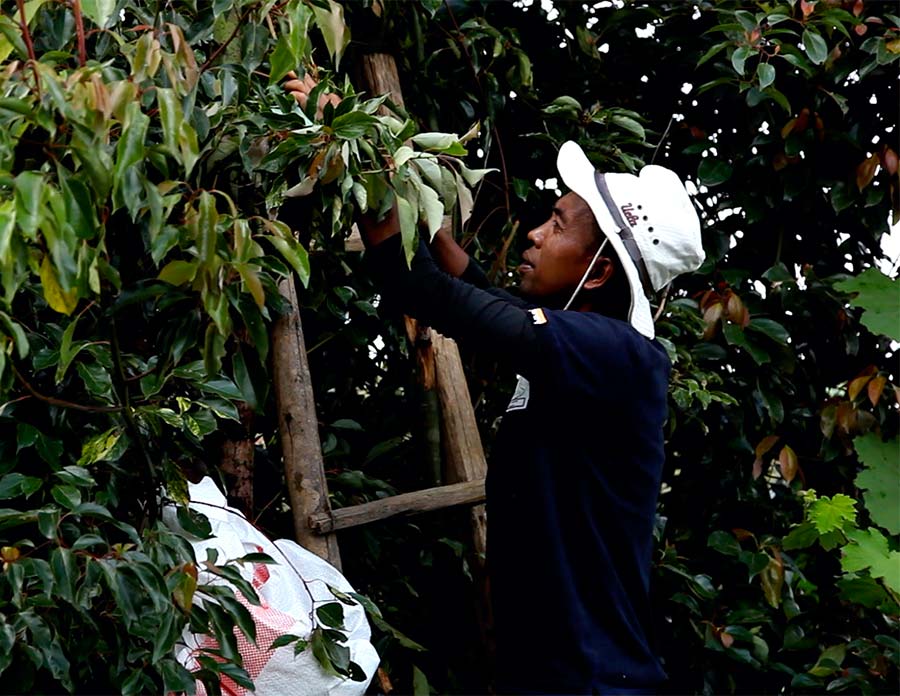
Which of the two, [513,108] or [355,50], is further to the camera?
[513,108]

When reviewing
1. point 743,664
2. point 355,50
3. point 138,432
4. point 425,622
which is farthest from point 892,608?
point 138,432

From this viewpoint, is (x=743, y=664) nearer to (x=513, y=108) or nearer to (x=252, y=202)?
(x=513, y=108)

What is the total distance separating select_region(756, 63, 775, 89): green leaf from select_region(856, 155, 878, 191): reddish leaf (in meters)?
0.50

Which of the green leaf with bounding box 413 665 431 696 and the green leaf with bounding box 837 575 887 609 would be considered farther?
the green leaf with bounding box 837 575 887 609

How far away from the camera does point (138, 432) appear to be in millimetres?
2197

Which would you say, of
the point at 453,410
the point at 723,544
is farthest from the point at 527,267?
the point at 723,544

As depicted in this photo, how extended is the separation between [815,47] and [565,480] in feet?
4.57

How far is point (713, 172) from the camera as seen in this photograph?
3639mm

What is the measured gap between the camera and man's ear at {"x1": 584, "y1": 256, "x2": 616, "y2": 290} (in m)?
2.52

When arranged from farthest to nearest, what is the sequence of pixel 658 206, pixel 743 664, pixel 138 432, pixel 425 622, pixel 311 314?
pixel 743 664, pixel 425 622, pixel 311 314, pixel 658 206, pixel 138 432

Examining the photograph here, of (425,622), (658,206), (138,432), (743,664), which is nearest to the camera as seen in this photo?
(138,432)

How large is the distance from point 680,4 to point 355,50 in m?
0.95

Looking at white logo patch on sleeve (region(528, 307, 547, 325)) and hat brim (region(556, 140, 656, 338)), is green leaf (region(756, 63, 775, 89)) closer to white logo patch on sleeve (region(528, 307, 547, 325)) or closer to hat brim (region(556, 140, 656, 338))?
hat brim (region(556, 140, 656, 338))

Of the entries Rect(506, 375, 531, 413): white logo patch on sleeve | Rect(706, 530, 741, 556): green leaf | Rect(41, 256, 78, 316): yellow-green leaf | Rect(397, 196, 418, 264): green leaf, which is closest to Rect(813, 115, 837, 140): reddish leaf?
Rect(706, 530, 741, 556): green leaf
